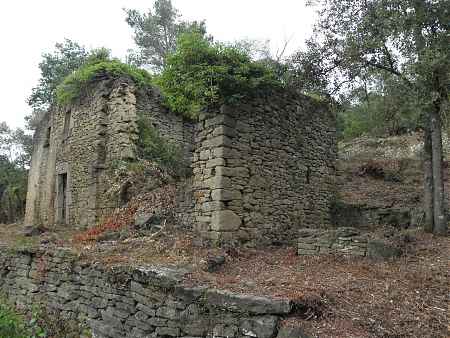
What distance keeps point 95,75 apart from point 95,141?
2.40 metres

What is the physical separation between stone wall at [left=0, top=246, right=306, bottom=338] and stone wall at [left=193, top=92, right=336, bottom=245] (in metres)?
2.08

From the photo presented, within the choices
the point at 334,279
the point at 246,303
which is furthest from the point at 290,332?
the point at 334,279

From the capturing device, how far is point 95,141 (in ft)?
40.4

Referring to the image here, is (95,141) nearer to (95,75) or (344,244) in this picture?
(95,75)

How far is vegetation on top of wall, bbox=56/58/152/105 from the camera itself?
1263cm

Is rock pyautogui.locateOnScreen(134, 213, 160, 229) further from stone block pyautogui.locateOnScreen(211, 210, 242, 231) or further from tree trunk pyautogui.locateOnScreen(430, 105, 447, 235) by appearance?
tree trunk pyautogui.locateOnScreen(430, 105, 447, 235)

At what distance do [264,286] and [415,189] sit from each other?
8.64 meters

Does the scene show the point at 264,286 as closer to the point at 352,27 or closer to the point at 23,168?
the point at 352,27

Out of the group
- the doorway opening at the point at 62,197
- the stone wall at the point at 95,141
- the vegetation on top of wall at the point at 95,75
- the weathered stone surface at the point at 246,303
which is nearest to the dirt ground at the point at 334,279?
the weathered stone surface at the point at 246,303

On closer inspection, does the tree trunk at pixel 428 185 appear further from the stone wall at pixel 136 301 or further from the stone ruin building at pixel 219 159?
the stone wall at pixel 136 301

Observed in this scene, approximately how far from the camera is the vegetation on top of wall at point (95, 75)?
1263cm

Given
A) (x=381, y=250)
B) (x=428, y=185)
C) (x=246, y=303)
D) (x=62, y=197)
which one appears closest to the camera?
(x=246, y=303)

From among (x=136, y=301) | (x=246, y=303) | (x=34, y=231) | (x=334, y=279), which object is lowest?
(x=136, y=301)

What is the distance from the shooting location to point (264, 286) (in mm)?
5273
